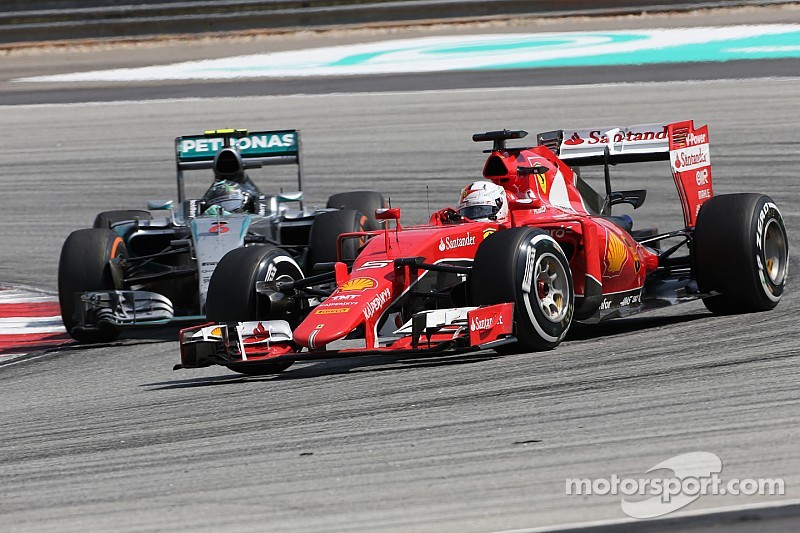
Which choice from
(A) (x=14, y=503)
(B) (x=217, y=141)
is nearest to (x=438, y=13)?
(B) (x=217, y=141)

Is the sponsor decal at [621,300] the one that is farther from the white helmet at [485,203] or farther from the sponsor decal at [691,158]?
the sponsor decal at [691,158]

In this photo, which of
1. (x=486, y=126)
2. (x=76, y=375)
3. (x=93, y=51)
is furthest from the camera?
(x=93, y=51)

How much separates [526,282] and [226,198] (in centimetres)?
550

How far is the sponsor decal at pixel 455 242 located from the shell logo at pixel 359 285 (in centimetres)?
65

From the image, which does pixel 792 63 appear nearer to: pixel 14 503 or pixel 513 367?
pixel 513 367

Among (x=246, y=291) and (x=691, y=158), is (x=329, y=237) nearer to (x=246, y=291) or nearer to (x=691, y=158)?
(x=246, y=291)

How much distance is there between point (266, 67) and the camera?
29922 millimetres

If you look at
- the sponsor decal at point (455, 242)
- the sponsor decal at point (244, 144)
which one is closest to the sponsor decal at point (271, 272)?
the sponsor decal at point (455, 242)

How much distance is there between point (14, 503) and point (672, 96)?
1866 cm

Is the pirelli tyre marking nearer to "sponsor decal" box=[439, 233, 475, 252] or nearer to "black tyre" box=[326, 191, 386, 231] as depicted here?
"sponsor decal" box=[439, 233, 475, 252]

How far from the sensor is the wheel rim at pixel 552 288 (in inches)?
375

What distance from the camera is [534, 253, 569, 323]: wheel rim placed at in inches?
375

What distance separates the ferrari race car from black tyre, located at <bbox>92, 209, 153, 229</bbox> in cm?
1

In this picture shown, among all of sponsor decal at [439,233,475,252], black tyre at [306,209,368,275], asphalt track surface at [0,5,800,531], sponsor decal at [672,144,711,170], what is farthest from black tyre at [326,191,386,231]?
sponsor decal at [439,233,475,252]
